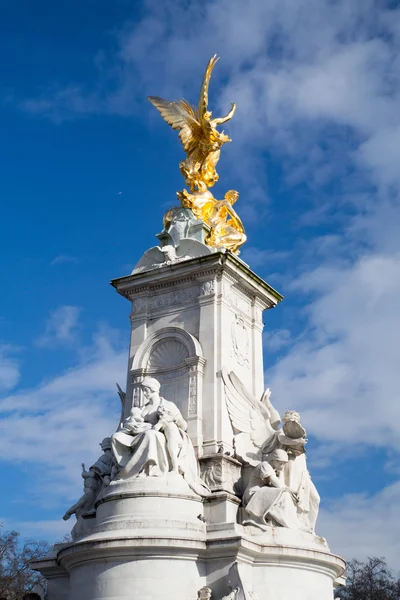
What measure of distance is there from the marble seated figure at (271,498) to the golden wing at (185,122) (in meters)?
8.64

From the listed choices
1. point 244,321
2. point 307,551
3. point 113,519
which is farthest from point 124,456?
point 244,321

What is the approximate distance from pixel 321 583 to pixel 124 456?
4.52 meters

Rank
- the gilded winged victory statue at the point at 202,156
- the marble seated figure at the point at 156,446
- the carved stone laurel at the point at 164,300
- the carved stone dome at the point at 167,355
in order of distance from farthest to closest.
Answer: the gilded winged victory statue at the point at 202,156
the carved stone laurel at the point at 164,300
the carved stone dome at the point at 167,355
the marble seated figure at the point at 156,446

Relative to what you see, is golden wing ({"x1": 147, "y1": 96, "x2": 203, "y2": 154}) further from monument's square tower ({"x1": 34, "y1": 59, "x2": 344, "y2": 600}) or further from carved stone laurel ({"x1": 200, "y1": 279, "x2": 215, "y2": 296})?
carved stone laurel ({"x1": 200, "y1": 279, "x2": 215, "y2": 296})

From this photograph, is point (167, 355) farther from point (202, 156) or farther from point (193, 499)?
point (202, 156)

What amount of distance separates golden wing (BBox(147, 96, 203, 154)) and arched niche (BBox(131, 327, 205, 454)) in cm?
530

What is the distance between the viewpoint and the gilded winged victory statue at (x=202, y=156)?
66.1 feet

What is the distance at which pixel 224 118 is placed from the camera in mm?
20984

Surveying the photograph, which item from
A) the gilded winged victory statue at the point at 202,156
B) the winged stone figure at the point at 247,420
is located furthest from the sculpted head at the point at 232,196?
the winged stone figure at the point at 247,420

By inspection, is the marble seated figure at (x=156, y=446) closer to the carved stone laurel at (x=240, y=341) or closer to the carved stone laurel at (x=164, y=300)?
the carved stone laurel at (x=240, y=341)

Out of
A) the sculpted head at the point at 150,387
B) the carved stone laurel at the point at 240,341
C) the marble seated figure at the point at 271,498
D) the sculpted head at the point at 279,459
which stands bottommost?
the marble seated figure at the point at 271,498

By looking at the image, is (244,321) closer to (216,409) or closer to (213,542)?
(216,409)

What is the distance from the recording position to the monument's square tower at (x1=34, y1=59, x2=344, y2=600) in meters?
14.4

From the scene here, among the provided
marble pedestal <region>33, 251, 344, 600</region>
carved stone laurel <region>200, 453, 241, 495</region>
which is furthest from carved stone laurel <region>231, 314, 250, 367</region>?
carved stone laurel <region>200, 453, 241, 495</region>
